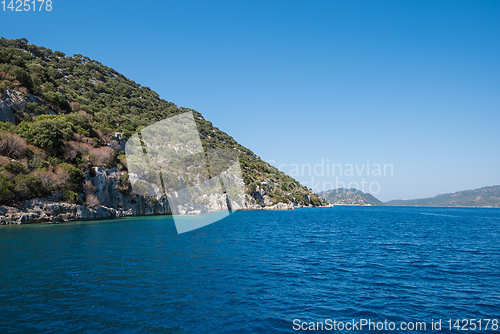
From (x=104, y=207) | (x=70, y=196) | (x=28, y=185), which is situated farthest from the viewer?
(x=104, y=207)

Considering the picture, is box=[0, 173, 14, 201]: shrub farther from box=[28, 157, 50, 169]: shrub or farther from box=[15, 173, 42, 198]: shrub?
box=[28, 157, 50, 169]: shrub

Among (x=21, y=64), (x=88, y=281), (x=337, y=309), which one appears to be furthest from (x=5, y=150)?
(x=337, y=309)

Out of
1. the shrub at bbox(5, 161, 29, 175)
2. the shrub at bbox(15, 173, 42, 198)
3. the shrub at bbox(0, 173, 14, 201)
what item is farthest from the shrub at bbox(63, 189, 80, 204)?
the shrub at bbox(0, 173, 14, 201)

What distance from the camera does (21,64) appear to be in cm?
6166

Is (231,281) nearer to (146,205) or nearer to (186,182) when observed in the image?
(146,205)

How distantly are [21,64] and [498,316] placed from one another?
86784 millimetres

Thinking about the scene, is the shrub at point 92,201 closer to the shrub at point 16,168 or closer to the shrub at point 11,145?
the shrub at point 16,168

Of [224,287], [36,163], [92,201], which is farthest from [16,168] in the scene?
[224,287]

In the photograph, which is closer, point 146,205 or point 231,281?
point 231,281

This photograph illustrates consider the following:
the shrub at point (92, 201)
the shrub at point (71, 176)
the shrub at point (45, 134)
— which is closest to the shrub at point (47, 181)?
the shrub at point (71, 176)

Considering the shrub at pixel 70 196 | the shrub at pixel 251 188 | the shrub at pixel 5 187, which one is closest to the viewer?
the shrub at pixel 5 187

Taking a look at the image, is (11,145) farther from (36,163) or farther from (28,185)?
(28,185)

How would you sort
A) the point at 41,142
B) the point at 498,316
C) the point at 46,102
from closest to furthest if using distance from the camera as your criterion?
the point at 498,316 → the point at 41,142 → the point at 46,102

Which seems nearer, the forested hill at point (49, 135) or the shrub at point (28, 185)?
the shrub at point (28, 185)
